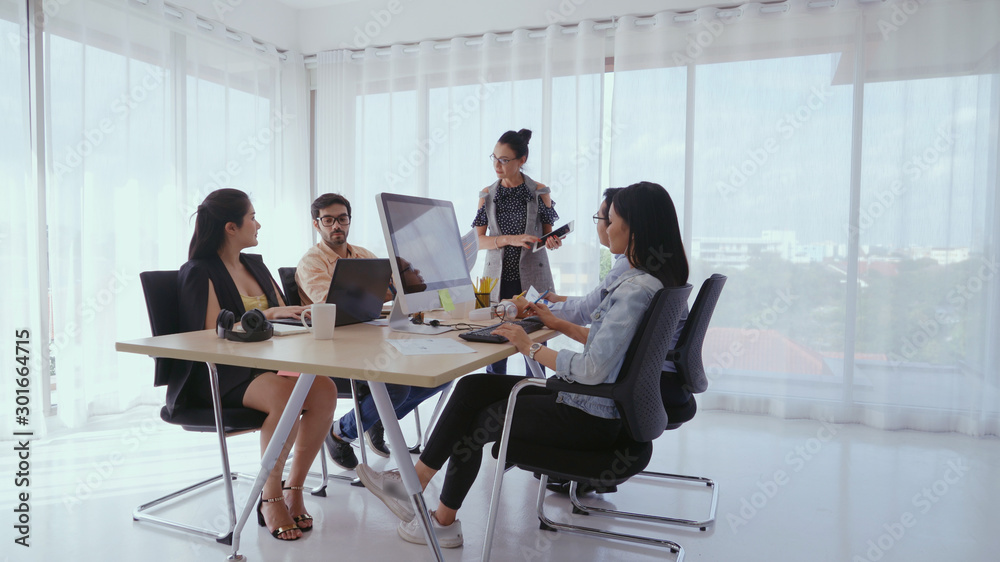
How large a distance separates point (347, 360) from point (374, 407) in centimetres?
113

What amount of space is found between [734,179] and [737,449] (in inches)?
63.8

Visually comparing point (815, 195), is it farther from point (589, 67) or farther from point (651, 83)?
point (589, 67)

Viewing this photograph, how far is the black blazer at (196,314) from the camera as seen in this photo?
6.85 ft

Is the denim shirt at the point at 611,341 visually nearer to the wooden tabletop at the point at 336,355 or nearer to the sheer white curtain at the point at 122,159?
the wooden tabletop at the point at 336,355

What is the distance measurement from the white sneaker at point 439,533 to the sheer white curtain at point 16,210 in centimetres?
Result: 225

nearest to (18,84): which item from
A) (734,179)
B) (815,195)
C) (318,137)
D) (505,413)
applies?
(318,137)

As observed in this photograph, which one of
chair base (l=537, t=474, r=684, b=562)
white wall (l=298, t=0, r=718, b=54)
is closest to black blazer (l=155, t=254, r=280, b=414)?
chair base (l=537, t=474, r=684, b=562)

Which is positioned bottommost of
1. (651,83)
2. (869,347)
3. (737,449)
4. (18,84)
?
(737,449)

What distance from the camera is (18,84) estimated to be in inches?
121

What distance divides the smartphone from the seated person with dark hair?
0.83m

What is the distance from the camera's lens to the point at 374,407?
2.66 meters

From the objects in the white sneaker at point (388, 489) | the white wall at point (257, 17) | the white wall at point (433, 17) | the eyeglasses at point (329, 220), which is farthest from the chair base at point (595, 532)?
the white wall at point (257, 17)

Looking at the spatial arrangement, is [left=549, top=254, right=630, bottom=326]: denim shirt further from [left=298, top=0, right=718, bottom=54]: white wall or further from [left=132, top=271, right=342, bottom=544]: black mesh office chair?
[left=298, top=0, right=718, bottom=54]: white wall

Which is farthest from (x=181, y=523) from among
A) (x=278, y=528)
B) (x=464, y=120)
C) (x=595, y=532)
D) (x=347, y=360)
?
(x=464, y=120)
